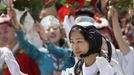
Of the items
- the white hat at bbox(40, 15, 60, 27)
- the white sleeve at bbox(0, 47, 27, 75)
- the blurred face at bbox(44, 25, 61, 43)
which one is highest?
the white sleeve at bbox(0, 47, 27, 75)

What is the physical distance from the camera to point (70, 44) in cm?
630

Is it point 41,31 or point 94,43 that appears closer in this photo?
point 94,43

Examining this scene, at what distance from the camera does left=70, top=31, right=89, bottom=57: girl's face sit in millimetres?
5477

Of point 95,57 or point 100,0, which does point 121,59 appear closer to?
point 100,0

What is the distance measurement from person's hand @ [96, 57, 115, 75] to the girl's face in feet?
0.84

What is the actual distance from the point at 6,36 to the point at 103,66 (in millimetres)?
2316

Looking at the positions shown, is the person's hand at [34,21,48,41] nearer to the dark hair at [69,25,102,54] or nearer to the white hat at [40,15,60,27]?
the white hat at [40,15,60,27]

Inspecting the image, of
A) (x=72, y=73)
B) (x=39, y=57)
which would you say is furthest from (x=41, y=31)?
(x=72, y=73)

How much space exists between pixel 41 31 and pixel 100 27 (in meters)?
0.76

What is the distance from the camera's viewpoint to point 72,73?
571cm

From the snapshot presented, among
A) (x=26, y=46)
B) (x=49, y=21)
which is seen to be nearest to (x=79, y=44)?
(x=26, y=46)

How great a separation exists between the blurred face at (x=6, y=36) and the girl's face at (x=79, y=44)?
184 centimetres

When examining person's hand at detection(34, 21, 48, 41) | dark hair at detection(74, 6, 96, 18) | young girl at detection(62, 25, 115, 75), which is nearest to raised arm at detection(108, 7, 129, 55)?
dark hair at detection(74, 6, 96, 18)

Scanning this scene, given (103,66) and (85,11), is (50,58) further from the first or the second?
(103,66)
